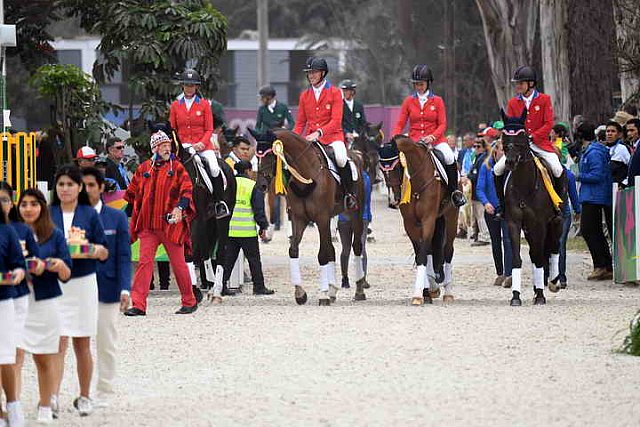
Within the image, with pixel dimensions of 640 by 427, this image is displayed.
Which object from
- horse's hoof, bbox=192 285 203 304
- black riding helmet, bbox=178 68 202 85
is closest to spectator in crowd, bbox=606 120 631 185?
black riding helmet, bbox=178 68 202 85

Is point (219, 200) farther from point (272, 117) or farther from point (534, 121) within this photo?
point (272, 117)

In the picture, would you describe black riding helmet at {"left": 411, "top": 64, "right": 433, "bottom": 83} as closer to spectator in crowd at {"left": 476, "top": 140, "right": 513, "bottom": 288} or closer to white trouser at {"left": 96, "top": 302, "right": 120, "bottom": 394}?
spectator in crowd at {"left": 476, "top": 140, "right": 513, "bottom": 288}

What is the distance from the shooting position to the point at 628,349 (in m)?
13.5

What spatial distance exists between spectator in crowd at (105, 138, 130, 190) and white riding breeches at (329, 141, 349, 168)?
3.10 metres

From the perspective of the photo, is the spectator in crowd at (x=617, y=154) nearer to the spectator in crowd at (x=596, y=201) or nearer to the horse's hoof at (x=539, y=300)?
the spectator in crowd at (x=596, y=201)

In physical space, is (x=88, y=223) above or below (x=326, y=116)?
below

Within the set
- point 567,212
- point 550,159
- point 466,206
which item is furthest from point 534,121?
point 466,206

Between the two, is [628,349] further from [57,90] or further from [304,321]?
[57,90]

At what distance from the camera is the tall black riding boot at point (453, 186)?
1883cm

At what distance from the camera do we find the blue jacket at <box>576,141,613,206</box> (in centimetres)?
2138

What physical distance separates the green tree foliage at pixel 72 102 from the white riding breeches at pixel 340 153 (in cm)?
499

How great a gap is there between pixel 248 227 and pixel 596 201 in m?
4.97

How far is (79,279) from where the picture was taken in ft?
35.2

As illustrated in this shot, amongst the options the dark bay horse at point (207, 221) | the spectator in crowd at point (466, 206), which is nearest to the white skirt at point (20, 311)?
the dark bay horse at point (207, 221)
